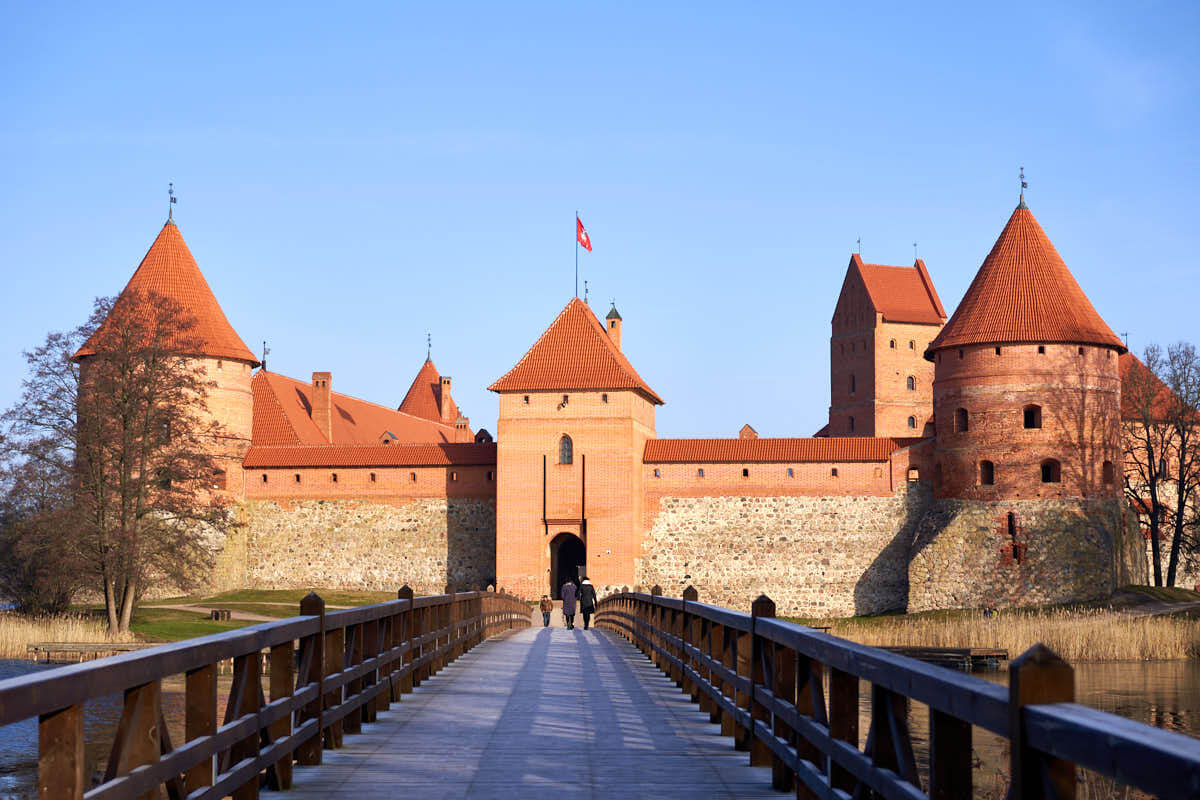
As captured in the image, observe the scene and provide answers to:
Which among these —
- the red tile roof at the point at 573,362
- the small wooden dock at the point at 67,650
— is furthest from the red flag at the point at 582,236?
the small wooden dock at the point at 67,650

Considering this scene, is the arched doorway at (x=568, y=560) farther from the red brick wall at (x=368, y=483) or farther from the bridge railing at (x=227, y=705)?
the bridge railing at (x=227, y=705)

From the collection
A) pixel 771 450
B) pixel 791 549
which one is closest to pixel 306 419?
pixel 771 450

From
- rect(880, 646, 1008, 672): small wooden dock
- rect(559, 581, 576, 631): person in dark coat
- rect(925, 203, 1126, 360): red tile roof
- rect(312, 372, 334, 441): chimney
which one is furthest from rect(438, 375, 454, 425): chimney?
rect(880, 646, 1008, 672): small wooden dock

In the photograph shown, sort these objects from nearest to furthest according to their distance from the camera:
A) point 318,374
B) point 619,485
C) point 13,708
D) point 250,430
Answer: point 13,708, point 619,485, point 250,430, point 318,374

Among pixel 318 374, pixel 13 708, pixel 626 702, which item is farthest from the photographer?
pixel 318 374

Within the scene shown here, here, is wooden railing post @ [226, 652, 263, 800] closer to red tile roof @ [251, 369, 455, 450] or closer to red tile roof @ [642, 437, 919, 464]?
red tile roof @ [642, 437, 919, 464]

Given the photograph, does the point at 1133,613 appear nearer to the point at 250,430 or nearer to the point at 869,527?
the point at 869,527

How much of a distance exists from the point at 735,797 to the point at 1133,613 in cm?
2760

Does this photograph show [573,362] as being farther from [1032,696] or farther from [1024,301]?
[1032,696]

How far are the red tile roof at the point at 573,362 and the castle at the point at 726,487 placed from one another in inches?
2.7

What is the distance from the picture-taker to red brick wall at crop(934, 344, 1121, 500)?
119 ft

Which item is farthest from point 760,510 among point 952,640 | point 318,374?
point 318,374

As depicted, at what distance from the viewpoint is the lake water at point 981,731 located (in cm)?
1182

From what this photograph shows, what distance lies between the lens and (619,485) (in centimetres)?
3891
